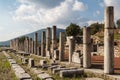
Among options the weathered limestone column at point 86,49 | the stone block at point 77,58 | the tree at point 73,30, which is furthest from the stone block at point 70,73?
the tree at point 73,30

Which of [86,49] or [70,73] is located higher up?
[86,49]

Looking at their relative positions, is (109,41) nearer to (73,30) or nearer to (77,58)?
(77,58)

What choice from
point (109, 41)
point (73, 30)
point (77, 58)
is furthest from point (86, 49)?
point (73, 30)

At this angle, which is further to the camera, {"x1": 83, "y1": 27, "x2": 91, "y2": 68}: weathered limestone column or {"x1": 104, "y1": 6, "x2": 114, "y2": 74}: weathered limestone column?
{"x1": 83, "y1": 27, "x2": 91, "y2": 68}: weathered limestone column

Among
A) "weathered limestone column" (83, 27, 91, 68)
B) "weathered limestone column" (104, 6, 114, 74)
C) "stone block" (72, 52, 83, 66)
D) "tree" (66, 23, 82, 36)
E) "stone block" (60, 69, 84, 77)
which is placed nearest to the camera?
"weathered limestone column" (104, 6, 114, 74)

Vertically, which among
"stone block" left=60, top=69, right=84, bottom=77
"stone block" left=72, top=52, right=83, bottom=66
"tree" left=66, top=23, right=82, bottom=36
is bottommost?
"stone block" left=60, top=69, right=84, bottom=77

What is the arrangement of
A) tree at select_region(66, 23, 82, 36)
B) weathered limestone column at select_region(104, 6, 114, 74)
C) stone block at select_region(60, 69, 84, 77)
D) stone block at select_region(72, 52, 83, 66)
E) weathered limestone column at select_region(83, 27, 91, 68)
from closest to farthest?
weathered limestone column at select_region(104, 6, 114, 74)
stone block at select_region(60, 69, 84, 77)
weathered limestone column at select_region(83, 27, 91, 68)
stone block at select_region(72, 52, 83, 66)
tree at select_region(66, 23, 82, 36)

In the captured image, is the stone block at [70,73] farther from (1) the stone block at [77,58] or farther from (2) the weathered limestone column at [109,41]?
(1) the stone block at [77,58]

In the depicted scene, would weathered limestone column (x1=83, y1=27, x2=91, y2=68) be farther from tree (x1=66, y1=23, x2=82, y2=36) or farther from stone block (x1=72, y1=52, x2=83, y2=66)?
tree (x1=66, y1=23, x2=82, y2=36)

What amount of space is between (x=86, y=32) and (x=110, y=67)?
4028 millimetres

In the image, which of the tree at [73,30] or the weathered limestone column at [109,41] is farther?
the tree at [73,30]

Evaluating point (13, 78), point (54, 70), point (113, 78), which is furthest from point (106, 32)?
point (13, 78)

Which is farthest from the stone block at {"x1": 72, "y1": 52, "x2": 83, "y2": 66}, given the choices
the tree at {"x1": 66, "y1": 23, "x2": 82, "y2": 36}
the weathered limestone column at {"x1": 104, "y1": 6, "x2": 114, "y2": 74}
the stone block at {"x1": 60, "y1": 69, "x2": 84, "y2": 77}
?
the tree at {"x1": 66, "y1": 23, "x2": 82, "y2": 36}

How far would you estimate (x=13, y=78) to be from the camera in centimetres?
1430
